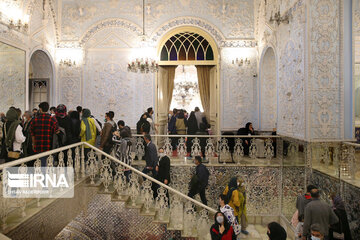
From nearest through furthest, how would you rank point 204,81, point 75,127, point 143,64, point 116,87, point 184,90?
point 75,127, point 143,64, point 116,87, point 204,81, point 184,90

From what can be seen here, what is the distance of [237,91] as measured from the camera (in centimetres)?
982

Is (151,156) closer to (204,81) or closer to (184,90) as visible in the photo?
(204,81)

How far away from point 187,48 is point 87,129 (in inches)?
220

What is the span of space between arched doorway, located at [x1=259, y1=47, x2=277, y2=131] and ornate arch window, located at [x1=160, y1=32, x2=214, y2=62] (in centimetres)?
194

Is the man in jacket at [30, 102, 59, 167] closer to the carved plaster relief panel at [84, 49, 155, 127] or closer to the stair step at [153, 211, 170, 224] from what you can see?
the stair step at [153, 211, 170, 224]

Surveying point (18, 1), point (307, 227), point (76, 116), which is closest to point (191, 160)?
point (76, 116)

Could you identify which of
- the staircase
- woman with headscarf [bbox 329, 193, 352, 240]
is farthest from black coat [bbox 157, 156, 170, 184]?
woman with headscarf [bbox 329, 193, 352, 240]

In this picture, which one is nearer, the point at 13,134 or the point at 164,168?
the point at 13,134

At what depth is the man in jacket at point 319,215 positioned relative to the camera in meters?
4.30

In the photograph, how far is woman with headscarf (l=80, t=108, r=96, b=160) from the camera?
587 cm

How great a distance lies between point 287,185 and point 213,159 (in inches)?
85.7

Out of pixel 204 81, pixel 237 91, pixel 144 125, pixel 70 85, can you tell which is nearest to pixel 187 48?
pixel 204 81

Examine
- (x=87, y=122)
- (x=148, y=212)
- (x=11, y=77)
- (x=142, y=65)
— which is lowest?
(x=148, y=212)

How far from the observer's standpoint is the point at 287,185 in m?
7.31
